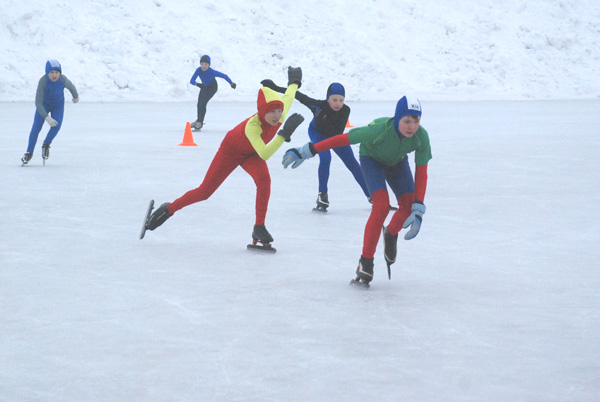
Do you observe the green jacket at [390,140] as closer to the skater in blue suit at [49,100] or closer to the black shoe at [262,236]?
the black shoe at [262,236]

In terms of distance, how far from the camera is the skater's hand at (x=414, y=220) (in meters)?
5.00

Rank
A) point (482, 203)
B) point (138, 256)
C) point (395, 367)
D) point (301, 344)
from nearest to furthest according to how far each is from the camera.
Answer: point (395, 367)
point (301, 344)
point (138, 256)
point (482, 203)

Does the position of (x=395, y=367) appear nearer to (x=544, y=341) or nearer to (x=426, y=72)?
(x=544, y=341)

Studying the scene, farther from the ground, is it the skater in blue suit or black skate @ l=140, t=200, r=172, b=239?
the skater in blue suit

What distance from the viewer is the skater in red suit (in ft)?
20.2

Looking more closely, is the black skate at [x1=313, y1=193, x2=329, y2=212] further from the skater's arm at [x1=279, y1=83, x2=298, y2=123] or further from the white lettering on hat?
the white lettering on hat

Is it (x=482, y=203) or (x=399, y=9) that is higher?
(x=399, y=9)

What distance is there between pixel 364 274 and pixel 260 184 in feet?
4.82

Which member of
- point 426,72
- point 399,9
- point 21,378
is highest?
point 399,9

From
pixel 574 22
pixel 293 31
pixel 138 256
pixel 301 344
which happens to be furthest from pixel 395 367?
pixel 574 22

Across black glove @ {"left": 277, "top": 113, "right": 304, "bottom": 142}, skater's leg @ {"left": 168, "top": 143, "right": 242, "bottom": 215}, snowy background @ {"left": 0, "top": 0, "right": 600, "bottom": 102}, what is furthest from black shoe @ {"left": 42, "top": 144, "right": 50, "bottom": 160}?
snowy background @ {"left": 0, "top": 0, "right": 600, "bottom": 102}

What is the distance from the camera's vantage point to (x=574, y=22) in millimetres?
40438

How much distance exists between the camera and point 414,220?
16.5 ft

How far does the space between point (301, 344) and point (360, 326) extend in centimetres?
46
